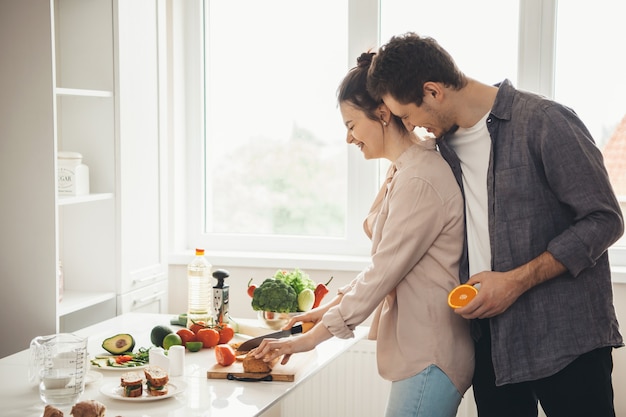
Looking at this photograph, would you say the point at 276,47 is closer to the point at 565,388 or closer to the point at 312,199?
the point at 312,199

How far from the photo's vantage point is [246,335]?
8.30 feet

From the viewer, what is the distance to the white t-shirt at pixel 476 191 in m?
1.89

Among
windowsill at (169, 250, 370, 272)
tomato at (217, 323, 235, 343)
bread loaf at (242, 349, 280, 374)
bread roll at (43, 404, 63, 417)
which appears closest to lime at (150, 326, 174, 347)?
tomato at (217, 323, 235, 343)

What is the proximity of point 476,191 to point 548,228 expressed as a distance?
0.20 m

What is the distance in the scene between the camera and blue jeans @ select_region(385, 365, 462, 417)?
72.7 inches

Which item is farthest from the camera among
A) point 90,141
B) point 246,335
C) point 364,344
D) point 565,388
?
point 364,344

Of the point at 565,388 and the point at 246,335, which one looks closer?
the point at 565,388

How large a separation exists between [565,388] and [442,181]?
0.56m

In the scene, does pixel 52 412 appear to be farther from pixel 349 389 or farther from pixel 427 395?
pixel 349 389

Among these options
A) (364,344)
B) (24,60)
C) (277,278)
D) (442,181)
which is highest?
(24,60)

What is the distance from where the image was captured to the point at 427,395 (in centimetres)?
185

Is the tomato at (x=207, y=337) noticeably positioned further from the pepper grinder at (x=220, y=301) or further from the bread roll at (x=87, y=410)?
the bread roll at (x=87, y=410)

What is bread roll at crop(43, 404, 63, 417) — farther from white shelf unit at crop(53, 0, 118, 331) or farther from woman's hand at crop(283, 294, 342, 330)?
white shelf unit at crop(53, 0, 118, 331)

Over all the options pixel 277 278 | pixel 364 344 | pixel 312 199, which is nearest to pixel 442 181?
pixel 277 278
